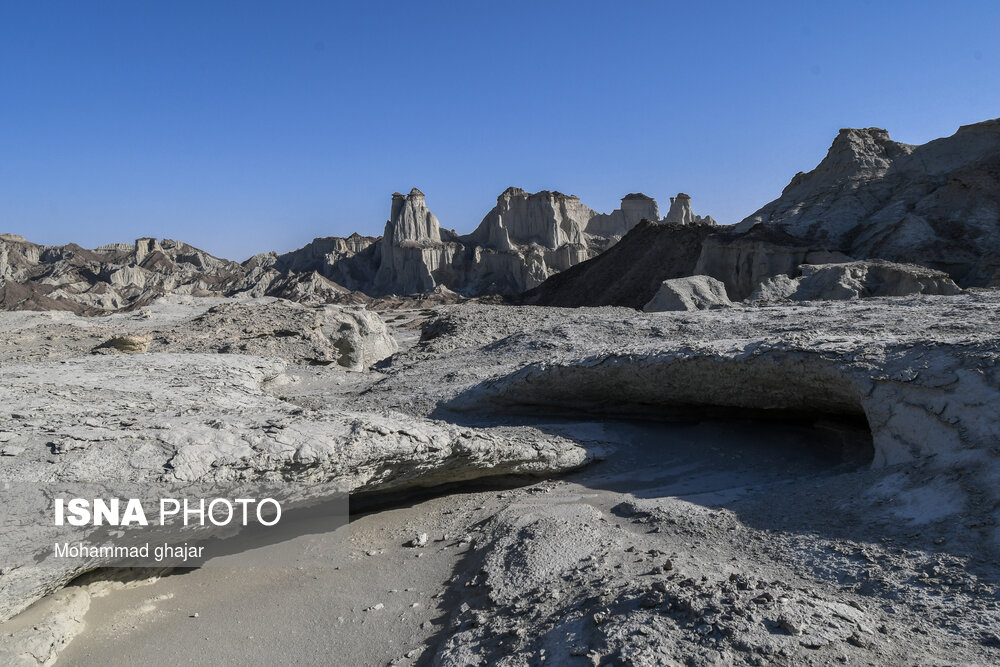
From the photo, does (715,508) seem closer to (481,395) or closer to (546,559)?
(546,559)

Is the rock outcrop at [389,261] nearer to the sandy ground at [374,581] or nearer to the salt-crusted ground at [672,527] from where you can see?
the salt-crusted ground at [672,527]

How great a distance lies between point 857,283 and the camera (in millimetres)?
13430

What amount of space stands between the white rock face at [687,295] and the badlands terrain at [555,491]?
6123 millimetres

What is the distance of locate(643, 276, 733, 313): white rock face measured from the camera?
13505mm

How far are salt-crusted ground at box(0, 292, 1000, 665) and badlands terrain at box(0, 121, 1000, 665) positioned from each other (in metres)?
0.02

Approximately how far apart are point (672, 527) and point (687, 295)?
10.6 metres

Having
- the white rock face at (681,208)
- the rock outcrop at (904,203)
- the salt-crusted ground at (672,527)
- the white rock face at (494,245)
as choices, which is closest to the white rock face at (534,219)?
the white rock face at (494,245)

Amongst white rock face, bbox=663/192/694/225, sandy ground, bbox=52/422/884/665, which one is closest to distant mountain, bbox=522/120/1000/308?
sandy ground, bbox=52/422/884/665

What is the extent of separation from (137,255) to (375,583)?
66.8 metres

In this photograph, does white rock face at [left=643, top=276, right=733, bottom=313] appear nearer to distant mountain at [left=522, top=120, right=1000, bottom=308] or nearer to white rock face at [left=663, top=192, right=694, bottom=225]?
→ distant mountain at [left=522, top=120, right=1000, bottom=308]

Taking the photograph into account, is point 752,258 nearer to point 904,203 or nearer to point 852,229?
point 852,229

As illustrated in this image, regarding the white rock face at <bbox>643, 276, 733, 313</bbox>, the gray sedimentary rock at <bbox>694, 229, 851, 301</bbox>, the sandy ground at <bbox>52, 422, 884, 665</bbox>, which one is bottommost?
the sandy ground at <bbox>52, 422, 884, 665</bbox>

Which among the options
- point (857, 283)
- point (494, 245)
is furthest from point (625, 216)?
point (857, 283)

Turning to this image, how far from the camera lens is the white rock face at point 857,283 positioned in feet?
43.1
